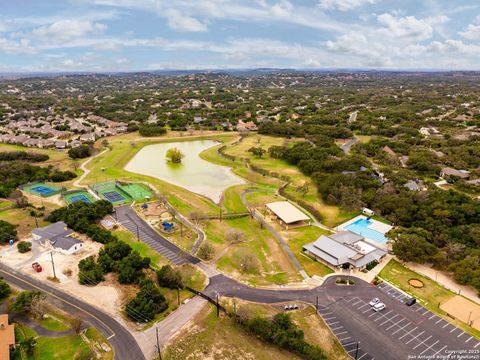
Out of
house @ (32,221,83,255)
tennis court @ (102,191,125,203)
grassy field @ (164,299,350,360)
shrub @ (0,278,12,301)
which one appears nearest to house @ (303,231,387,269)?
grassy field @ (164,299,350,360)

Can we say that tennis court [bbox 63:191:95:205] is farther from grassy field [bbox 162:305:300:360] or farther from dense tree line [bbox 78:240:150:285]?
grassy field [bbox 162:305:300:360]

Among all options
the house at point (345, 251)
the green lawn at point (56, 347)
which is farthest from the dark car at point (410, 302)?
the green lawn at point (56, 347)

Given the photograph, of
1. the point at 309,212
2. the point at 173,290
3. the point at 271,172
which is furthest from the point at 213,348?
the point at 271,172

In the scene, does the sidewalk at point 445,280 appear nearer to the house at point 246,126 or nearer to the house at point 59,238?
the house at point 59,238

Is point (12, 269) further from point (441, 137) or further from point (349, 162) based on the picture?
point (441, 137)

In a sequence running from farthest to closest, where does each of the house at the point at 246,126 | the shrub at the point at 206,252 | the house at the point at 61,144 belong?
the house at the point at 246,126, the house at the point at 61,144, the shrub at the point at 206,252

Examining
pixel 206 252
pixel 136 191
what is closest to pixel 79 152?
pixel 136 191

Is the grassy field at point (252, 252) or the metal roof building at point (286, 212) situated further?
the metal roof building at point (286, 212)
